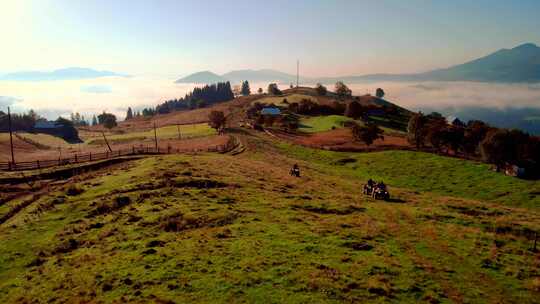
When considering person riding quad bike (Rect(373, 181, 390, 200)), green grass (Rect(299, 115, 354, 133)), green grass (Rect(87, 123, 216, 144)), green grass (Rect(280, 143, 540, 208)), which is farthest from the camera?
green grass (Rect(299, 115, 354, 133))

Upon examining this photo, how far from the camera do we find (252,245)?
2639cm

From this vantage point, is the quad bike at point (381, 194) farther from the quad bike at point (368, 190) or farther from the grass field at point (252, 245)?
the quad bike at point (368, 190)

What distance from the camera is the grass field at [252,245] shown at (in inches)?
826

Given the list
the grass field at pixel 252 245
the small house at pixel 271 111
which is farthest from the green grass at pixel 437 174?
the small house at pixel 271 111

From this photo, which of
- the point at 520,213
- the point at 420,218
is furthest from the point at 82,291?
the point at 520,213

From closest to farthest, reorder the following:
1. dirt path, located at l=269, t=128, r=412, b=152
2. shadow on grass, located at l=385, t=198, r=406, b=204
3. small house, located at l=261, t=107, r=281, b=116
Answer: shadow on grass, located at l=385, t=198, r=406, b=204, dirt path, located at l=269, t=128, r=412, b=152, small house, located at l=261, t=107, r=281, b=116

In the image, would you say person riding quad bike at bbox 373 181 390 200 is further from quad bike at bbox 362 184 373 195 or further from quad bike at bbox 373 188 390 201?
quad bike at bbox 362 184 373 195

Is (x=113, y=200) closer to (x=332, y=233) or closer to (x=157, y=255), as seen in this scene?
(x=157, y=255)

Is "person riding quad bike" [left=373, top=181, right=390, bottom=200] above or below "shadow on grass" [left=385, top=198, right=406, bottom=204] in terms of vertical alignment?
above

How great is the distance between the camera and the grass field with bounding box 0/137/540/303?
20969 millimetres

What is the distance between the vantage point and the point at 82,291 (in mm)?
21562

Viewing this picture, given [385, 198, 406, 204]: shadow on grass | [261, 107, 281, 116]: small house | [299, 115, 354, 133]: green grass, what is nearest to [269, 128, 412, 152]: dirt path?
[299, 115, 354, 133]: green grass

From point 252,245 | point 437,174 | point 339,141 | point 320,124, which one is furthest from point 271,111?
point 252,245

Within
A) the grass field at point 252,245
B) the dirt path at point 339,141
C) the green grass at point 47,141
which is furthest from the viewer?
the green grass at point 47,141
